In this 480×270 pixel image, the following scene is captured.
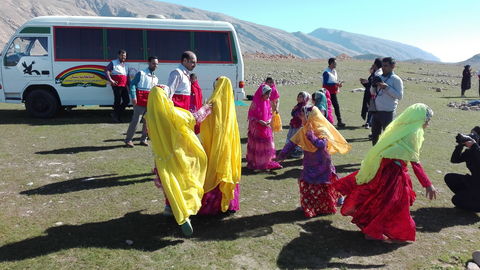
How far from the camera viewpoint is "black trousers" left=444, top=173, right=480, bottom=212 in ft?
16.2

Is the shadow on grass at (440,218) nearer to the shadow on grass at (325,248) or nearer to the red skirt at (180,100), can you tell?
the shadow on grass at (325,248)

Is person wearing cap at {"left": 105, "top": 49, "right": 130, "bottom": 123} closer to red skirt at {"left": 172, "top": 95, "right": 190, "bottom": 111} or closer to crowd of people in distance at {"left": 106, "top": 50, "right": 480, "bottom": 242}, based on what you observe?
red skirt at {"left": 172, "top": 95, "right": 190, "bottom": 111}

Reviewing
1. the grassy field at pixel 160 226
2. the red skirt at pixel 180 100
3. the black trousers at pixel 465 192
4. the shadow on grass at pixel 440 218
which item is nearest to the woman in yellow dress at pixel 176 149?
the grassy field at pixel 160 226

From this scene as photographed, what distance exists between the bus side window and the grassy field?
439 centimetres

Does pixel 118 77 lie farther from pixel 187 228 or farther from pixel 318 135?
pixel 187 228

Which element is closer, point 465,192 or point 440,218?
point 440,218

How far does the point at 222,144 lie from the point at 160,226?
1234 mm

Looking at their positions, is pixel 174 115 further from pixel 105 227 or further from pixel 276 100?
pixel 276 100

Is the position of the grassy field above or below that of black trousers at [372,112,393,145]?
below

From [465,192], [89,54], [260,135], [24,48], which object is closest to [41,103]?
[24,48]

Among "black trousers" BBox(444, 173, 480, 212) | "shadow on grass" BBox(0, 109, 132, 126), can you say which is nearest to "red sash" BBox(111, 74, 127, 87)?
"shadow on grass" BBox(0, 109, 132, 126)

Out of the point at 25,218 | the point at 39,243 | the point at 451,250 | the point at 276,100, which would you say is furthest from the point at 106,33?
the point at 451,250

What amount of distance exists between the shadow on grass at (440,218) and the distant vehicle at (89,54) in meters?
7.77

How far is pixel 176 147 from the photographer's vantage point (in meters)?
4.03
